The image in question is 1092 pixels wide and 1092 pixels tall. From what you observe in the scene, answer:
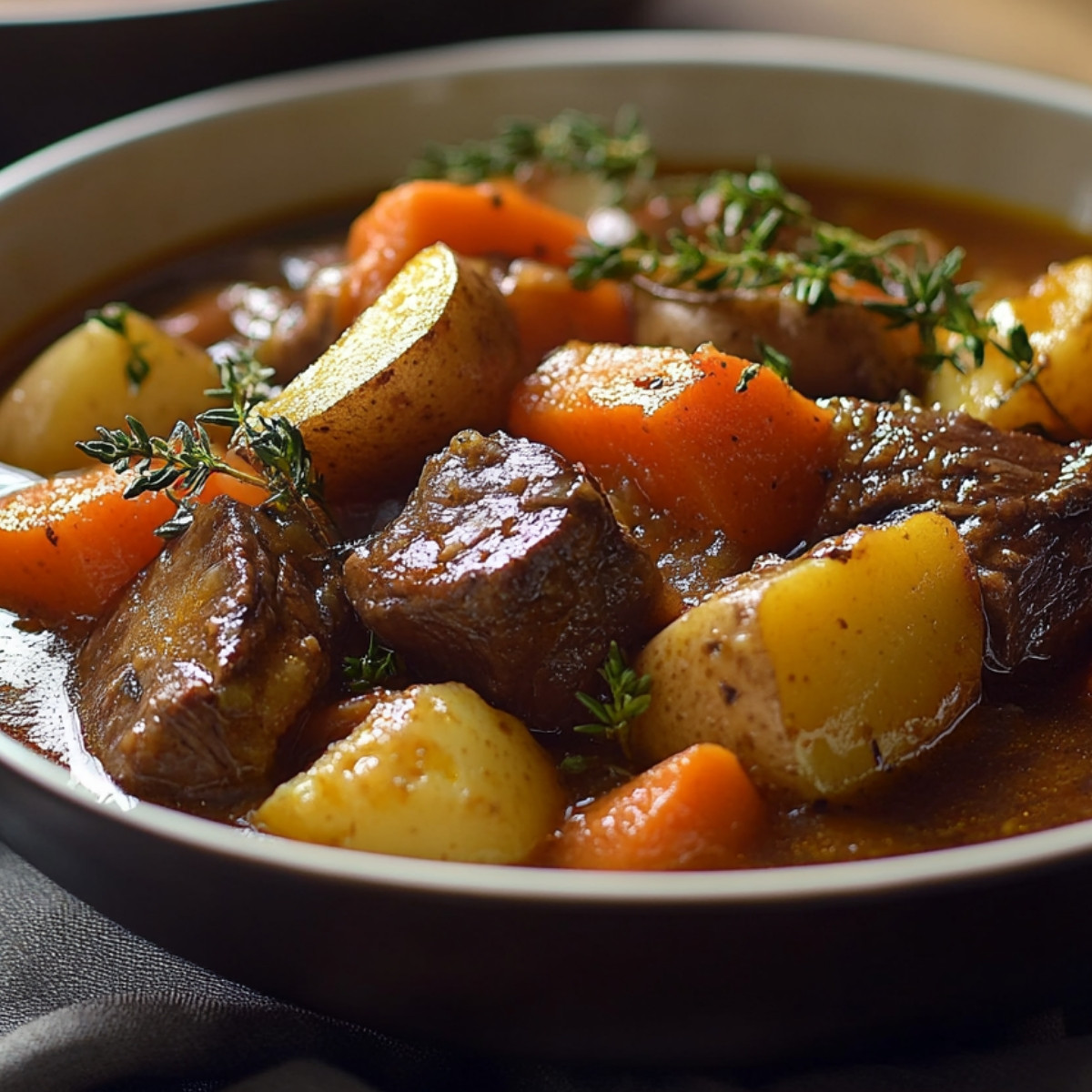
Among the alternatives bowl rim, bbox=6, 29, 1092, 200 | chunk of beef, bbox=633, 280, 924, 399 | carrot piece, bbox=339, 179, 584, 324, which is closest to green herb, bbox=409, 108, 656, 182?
carrot piece, bbox=339, 179, 584, 324

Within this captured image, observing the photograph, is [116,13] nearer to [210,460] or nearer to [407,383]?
[407,383]

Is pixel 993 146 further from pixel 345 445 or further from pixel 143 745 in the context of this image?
pixel 143 745

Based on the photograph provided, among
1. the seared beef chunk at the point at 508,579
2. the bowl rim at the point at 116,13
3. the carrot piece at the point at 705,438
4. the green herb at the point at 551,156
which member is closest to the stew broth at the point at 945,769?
the seared beef chunk at the point at 508,579

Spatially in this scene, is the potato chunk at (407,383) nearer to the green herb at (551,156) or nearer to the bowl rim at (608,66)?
the green herb at (551,156)

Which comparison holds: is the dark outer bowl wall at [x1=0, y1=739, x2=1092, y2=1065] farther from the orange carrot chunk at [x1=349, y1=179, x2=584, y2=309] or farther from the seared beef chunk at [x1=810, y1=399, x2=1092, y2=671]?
the orange carrot chunk at [x1=349, y1=179, x2=584, y2=309]

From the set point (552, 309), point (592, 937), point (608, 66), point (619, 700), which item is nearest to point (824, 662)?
point (619, 700)
